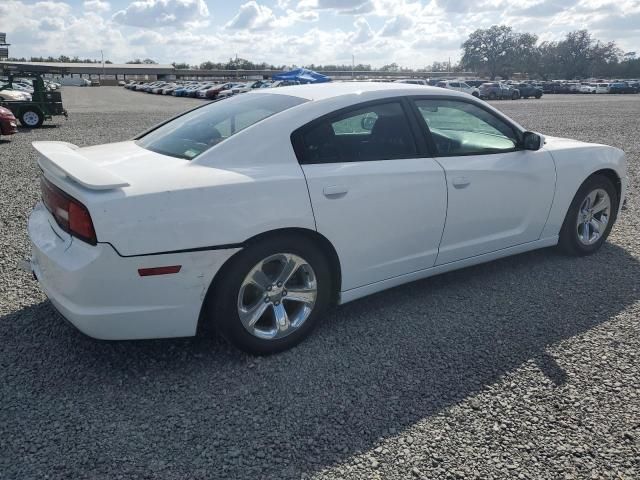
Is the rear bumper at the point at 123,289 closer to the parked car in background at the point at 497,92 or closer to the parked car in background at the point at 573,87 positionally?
the parked car in background at the point at 497,92

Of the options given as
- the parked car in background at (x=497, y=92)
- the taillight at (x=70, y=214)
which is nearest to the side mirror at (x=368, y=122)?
the taillight at (x=70, y=214)

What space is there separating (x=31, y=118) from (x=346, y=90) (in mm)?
16659

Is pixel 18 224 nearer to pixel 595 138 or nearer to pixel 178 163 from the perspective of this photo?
pixel 178 163

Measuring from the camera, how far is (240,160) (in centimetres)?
297

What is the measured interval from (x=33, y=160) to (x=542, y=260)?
9374 mm

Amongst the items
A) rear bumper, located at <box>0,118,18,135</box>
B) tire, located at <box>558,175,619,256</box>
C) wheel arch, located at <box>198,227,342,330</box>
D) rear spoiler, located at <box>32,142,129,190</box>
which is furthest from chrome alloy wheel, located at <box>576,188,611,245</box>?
rear bumper, located at <box>0,118,18,135</box>

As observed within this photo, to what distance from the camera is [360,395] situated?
2.74 m

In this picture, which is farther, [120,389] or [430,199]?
[430,199]

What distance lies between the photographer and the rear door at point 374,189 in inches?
122

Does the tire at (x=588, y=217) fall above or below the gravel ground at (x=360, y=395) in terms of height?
above

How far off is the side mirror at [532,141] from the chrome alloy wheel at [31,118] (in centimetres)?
1708

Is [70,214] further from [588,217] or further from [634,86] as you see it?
[634,86]

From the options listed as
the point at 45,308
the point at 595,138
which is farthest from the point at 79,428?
the point at 595,138

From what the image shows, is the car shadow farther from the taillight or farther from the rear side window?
the rear side window
